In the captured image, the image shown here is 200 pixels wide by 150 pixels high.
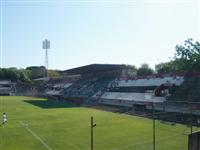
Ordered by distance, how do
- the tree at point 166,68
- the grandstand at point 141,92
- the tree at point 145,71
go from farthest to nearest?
1. the tree at point 145,71
2. the tree at point 166,68
3. the grandstand at point 141,92

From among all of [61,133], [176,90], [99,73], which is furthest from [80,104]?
[61,133]

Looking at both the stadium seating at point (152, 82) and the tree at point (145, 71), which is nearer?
the stadium seating at point (152, 82)

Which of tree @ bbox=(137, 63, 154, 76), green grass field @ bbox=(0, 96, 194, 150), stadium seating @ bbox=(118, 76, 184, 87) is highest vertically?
tree @ bbox=(137, 63, 154, 76)

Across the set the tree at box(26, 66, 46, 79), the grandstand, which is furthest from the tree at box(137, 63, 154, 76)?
the tree at box(26, 66, 46, 79)

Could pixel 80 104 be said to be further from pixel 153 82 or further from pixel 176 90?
pixel 176 90

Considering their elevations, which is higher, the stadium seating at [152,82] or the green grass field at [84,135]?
the stadium seating at [152,82]

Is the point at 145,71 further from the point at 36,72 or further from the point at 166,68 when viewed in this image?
the point at 36,72

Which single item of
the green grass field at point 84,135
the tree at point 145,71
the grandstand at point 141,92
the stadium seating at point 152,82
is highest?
the tree at point 145,71

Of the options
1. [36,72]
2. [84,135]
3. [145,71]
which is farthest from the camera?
[36,72]

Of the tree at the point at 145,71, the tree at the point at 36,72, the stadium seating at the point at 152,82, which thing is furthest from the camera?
the tree at the point at 36,72

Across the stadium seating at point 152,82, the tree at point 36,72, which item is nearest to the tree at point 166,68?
the stadium seating at point 152,82

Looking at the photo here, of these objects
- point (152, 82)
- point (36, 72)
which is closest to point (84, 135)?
point (152, 82)

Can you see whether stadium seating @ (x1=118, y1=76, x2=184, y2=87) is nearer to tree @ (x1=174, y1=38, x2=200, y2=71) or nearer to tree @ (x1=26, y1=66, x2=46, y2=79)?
tree @ (x1=174, y1=38, x2=200, y2=71)

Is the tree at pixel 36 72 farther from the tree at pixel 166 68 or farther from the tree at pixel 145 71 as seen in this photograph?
the tree at pixel 166 68
